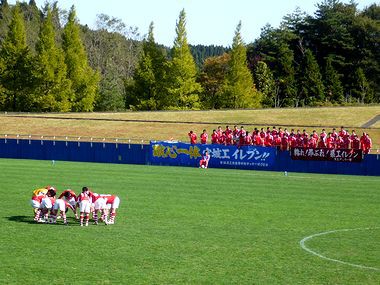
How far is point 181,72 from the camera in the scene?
78375mm

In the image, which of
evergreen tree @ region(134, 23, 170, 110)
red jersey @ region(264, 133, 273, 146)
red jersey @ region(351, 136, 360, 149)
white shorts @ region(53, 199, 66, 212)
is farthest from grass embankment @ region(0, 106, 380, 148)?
white shorts @ region(53, 199, 66, 212)

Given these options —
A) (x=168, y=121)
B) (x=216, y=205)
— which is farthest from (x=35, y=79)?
(x=216, y=205)

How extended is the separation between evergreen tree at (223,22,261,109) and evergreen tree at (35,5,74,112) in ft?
58.2

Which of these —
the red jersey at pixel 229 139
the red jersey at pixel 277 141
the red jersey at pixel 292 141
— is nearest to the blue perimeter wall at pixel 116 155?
the red jersey at pixel 292 141

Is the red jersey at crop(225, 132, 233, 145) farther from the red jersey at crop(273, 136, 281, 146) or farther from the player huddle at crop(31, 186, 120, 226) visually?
the player huddle at crop(31, 186, 120, 226)

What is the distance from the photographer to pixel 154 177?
3180 centimetres

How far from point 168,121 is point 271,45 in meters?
39.7

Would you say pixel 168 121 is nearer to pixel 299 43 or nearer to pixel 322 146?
pixel 322 146

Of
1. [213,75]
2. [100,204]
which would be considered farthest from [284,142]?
[213,75]

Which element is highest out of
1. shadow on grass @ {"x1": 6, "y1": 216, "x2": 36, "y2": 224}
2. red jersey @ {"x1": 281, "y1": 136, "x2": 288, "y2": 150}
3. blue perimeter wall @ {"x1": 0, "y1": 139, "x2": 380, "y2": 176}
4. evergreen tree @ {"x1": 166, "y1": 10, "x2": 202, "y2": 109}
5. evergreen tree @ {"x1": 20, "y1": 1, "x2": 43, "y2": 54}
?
evergreen tree @ {"x1": 20, "y1": 1, "x2": 43, "y2": 54}

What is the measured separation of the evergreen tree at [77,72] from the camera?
3211 inches

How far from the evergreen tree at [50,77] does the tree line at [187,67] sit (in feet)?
0.35

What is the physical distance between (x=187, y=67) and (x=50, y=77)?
14.5 meters

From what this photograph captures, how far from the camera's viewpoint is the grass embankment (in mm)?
60250
